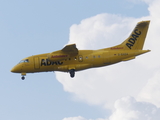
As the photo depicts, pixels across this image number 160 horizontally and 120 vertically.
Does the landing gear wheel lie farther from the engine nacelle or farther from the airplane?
the engine nacelle

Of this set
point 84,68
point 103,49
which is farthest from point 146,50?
point 84,68

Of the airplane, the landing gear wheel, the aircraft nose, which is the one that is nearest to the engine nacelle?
the airplane

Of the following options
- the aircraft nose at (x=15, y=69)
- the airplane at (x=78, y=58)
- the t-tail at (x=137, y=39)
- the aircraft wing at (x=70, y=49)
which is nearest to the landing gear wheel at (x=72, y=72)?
the airplane at (x=78, y=58)

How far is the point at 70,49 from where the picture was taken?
38.3 meters

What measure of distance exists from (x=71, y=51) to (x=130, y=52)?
23.6ft

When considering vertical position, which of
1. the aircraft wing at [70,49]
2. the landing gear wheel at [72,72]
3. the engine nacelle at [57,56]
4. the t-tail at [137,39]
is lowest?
the landing gear wheel at [72,72]

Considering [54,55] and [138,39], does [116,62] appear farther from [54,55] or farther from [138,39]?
[54,55]

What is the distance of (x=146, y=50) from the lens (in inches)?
1567

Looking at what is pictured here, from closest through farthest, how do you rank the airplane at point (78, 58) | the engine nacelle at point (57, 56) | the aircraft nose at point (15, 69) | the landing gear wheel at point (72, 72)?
the engine nacelle at point (57, 56)
the airplane at point (78, 58)
the landing gear wheel at point (72, 72)
the aircraft nose at point (15, 69)

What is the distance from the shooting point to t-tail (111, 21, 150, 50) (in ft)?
133

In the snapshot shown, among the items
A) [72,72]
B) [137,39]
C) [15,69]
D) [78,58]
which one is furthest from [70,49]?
[137,39]

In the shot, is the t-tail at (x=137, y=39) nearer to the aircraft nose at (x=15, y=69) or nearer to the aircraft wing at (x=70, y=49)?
the aircraft wing at (x=70, y=49)

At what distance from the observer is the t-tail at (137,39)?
40.5m

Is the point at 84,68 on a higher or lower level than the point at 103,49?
lower
